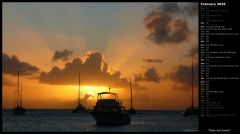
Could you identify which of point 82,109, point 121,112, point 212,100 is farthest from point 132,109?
point 212,100

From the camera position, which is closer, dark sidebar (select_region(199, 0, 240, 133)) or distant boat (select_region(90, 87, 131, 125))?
dark sidebar (select_region(199, 0, 240, 133))

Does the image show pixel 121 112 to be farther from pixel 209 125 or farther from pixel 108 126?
pixel 209 125

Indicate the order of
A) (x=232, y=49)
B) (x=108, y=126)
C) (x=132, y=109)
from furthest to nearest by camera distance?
(x=132, y=109)
(x=108, y=126)
(x=232, y=49)

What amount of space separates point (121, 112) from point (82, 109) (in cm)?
9349

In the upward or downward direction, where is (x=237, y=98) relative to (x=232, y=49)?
downward

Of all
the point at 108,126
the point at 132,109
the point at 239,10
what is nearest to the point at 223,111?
the point at 239,10

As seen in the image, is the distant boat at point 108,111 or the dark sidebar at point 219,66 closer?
the dark sidebar at point 219,66

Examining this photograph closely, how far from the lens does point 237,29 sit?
18109 mm

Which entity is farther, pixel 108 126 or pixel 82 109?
pixel 82 109

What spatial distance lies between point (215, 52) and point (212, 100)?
61.9 inches

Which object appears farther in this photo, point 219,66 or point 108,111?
point 108,111

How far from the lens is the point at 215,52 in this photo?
1856 centimetres

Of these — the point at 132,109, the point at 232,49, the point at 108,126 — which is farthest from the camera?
the point at 132,109

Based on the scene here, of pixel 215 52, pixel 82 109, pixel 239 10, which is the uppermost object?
pixel 239 10
